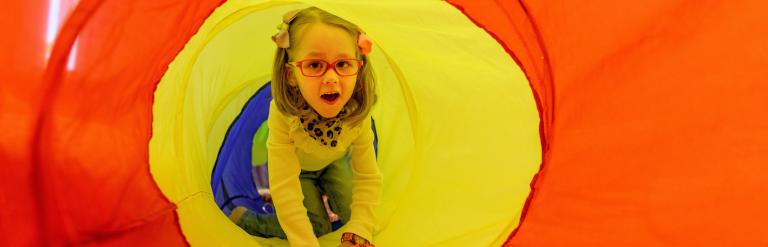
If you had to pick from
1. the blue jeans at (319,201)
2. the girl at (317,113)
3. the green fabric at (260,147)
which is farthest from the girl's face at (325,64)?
the green fabric at (260,147)

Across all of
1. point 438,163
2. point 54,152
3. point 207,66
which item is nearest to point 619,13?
point 438,163

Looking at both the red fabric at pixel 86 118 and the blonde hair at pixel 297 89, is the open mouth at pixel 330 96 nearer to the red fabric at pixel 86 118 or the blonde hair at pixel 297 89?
the blonde hair at pixel 297 89

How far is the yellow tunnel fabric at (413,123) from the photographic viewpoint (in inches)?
61.4

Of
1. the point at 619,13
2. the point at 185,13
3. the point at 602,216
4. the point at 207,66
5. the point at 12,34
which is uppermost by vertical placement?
the point at 12,34

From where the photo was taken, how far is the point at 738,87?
121 cm

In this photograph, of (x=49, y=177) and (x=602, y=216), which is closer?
(x=49, y=177)

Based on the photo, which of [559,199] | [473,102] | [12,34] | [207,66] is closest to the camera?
[12,34]

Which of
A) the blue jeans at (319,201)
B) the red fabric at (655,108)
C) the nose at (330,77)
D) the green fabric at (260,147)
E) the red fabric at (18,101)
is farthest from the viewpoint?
the green fabric at (260,147)

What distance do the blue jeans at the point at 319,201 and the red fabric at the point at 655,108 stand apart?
868 millimetres

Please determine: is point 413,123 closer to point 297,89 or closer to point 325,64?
point 297,89

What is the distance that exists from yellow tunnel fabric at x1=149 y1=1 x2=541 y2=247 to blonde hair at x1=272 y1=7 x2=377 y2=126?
0.04 metres

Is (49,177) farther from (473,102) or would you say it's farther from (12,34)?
(473,102)

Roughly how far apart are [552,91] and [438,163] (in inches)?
27.0

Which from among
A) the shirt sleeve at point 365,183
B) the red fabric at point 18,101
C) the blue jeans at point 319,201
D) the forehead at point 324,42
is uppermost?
the red fabric at point 18,101
